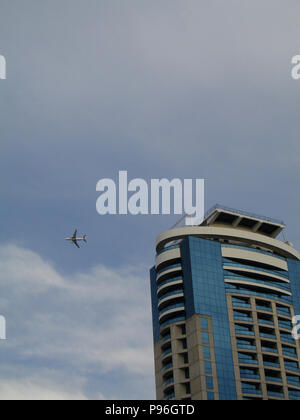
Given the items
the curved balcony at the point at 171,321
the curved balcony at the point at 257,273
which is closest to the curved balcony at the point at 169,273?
the curved balcony at the point at 171,321

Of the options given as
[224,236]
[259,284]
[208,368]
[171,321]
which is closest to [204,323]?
[171,321]

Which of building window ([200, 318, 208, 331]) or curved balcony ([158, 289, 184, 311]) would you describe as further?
curved balcony ([158, 289, 184, 311])

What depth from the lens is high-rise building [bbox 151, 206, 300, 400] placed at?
11925cm

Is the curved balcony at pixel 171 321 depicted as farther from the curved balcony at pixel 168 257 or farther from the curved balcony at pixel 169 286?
the curved balcony at pixel 168 257

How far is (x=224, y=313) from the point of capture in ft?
415

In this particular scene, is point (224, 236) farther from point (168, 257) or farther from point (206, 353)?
point (206, 353)

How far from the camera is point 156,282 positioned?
142m

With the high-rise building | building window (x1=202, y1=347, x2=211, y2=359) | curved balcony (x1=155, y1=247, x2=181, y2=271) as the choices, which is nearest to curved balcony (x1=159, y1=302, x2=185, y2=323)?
the high-rise building

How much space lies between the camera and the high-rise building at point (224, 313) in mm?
119250

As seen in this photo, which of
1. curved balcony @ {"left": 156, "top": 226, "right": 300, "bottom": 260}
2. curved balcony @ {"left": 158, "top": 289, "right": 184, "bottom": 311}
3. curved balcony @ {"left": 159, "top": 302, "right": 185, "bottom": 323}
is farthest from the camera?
curved balcony @ {"left": 156, "top": 226, "right": 300, "bottom": 260}

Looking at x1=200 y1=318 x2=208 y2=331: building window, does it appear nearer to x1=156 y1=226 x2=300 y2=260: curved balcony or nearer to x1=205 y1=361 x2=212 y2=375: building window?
x1=205 y1=361 x2=212 y2=375: building window

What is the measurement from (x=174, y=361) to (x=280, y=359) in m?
26.4
